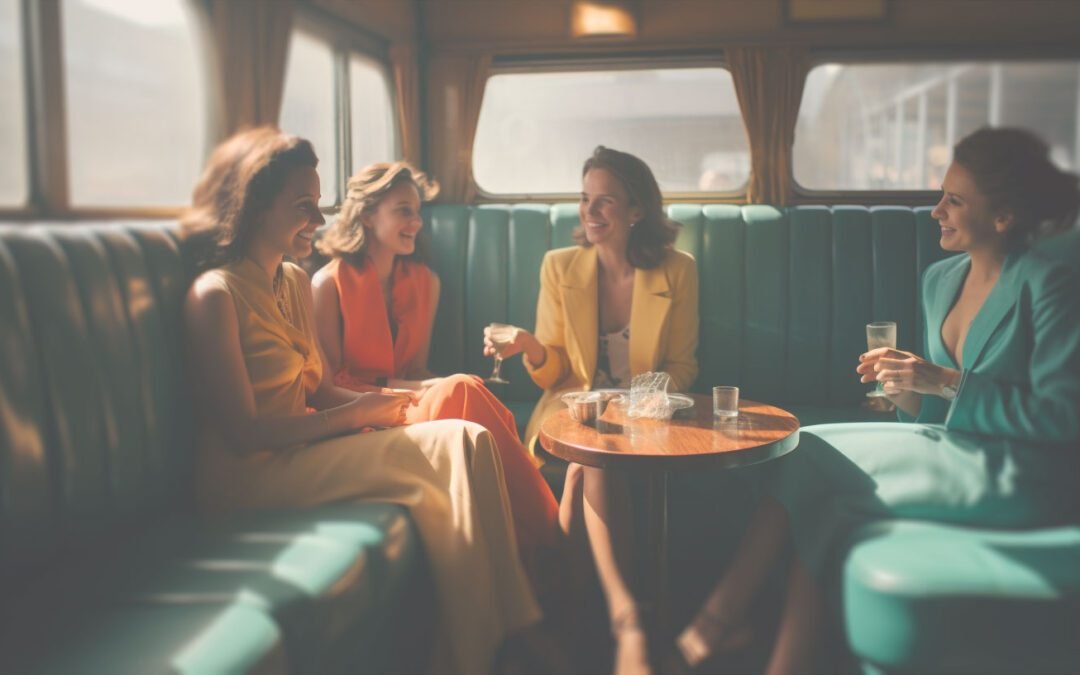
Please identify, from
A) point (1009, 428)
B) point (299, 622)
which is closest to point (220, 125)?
point (299, 622)

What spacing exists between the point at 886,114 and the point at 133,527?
4.03 m

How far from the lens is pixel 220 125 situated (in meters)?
2.82

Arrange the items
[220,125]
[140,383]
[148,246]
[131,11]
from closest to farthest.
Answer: [140,383] < [148,246] < [131,11] < [220,125]

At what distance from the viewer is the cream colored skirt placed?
211 cm

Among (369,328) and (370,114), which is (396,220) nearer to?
(369,328)

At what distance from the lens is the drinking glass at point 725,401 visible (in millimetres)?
2357

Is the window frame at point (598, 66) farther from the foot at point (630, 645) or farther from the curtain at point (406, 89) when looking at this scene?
the foot at point (630, 645)

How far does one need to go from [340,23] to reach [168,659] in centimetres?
310

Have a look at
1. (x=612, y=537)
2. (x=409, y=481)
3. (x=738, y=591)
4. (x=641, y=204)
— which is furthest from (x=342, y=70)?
(x=738, y=591)

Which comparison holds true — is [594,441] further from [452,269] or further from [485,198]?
[485,198]

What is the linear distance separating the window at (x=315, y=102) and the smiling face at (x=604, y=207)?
1162mm

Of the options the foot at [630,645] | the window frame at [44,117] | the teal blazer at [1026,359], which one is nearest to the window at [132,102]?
the window frame at [44,117]

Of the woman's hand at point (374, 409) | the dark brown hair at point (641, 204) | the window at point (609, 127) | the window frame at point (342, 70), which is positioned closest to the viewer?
the woman's hand at point (374, 409)

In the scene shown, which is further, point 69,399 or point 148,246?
point 148,246
